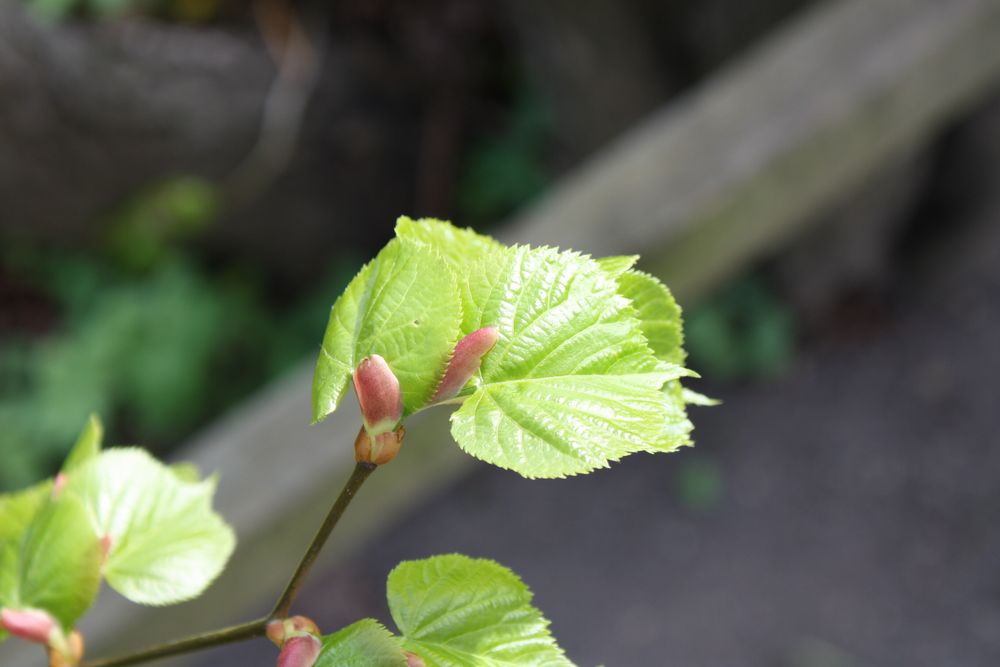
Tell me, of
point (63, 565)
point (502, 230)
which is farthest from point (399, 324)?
point (502, 230)

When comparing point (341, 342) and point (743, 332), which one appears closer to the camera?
point (341, 342)

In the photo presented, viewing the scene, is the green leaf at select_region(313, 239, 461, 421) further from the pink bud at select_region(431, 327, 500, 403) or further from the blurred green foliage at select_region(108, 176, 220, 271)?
the blurred green foliage at select_region(108, 176, 220, 271)

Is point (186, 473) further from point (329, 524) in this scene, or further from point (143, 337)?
point (143, 337)

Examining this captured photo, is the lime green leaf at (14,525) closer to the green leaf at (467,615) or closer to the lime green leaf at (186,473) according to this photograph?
the lime green leaf at (186,473)

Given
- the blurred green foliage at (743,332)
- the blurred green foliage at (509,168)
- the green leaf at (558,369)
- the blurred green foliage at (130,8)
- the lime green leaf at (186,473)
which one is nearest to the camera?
the green leaf at (558,369)

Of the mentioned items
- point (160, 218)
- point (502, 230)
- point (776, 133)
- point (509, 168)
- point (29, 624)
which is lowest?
point (29, 624)

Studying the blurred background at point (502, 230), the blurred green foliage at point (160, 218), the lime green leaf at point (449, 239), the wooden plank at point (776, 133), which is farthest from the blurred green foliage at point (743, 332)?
the lime green leaf at point (449, 239)

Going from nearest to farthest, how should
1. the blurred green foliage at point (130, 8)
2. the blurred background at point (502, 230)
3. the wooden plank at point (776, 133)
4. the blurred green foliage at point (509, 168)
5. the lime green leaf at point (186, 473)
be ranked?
the lime green leaf at point (186, 473) → the wooden plank at point (776, 133) → the blurred green foliage at point (130, 8) → the blurred background at point (502, 230) → the blurred green foliage at point (509, 168)

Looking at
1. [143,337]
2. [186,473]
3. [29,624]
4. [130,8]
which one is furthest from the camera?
[143,337]
